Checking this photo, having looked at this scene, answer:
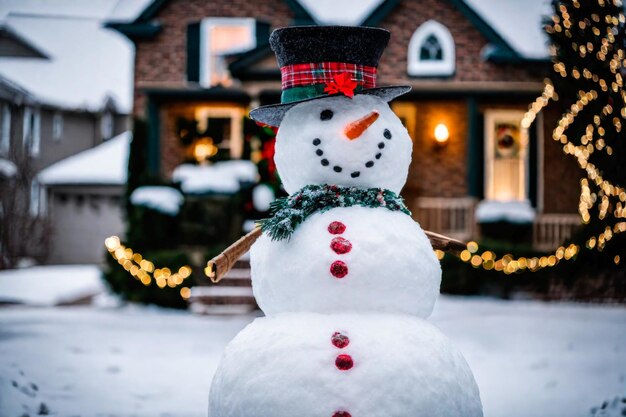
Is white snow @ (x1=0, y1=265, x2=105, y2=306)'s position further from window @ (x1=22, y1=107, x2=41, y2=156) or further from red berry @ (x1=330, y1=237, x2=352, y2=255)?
red berry @ (x1=330, y1=237, x2=352, y2=255)

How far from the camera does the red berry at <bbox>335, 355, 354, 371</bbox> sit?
315cm

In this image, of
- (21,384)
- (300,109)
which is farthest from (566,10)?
(21,384)

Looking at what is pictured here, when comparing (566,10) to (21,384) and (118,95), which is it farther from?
(118,95)

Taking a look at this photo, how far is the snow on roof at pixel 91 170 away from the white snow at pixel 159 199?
32.9ft

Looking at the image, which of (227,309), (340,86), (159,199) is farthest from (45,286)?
(340,86)

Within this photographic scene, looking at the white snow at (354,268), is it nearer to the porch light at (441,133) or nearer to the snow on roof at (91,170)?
the porch light at (441,133)

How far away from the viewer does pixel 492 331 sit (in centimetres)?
990

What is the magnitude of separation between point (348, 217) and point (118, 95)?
2380 centimetres

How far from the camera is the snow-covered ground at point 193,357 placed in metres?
6.24

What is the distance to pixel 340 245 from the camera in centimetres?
334

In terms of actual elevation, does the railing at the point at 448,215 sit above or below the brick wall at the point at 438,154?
below

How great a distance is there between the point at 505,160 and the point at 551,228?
175cm

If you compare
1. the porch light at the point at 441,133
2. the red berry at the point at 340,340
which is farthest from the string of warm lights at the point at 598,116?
the porch light at the point at 441,133

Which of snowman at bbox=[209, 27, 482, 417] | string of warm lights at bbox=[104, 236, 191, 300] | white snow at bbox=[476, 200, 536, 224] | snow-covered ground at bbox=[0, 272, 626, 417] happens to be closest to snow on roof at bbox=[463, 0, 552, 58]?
white snow at bbox=[476, 200, 536, 224]
